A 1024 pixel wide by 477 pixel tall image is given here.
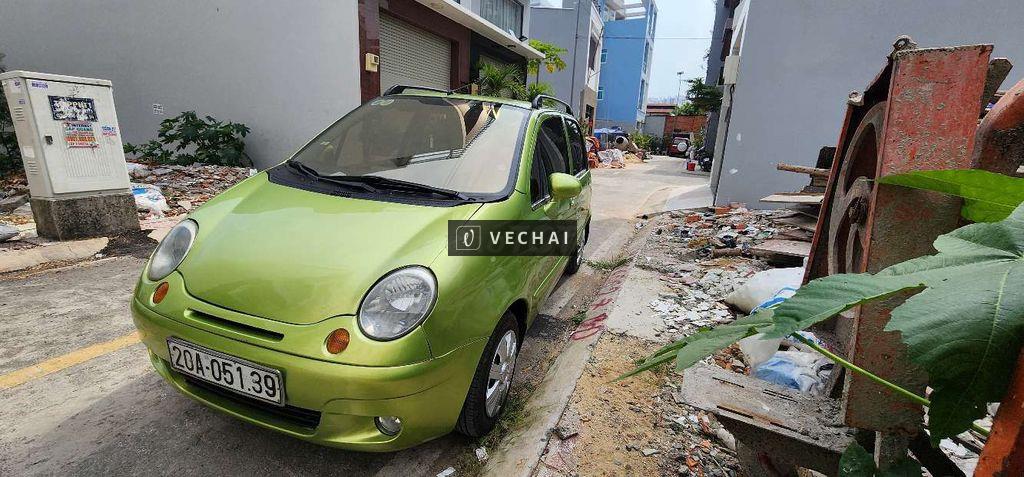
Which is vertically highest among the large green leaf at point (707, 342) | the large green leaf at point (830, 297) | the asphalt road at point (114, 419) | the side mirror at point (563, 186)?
the large green leaf at point (830, 297)

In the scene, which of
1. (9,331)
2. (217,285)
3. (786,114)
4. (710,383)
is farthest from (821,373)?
(786,114)

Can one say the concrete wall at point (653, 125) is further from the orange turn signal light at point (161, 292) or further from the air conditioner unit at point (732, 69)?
the orange turn signal light at point (161, 292)

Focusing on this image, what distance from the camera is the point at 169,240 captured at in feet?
7.30

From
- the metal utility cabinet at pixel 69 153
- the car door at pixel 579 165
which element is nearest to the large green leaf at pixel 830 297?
the car door at pixel 579 165

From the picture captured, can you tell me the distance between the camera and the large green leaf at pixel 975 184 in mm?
792

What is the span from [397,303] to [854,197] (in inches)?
65.4

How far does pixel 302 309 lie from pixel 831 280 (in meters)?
1.63

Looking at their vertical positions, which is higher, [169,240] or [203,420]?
[169,240]

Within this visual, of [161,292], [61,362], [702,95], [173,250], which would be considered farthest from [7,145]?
[702,95]

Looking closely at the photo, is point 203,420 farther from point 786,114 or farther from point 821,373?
point 786,114

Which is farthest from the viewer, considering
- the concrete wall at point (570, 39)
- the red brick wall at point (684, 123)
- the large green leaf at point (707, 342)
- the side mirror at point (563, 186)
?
the red brick wall at point (684, 123)

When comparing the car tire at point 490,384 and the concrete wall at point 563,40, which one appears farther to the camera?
the concrete wall at point 563,40

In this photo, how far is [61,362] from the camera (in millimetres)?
2666

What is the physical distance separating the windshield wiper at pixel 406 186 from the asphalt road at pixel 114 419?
1175 mm
